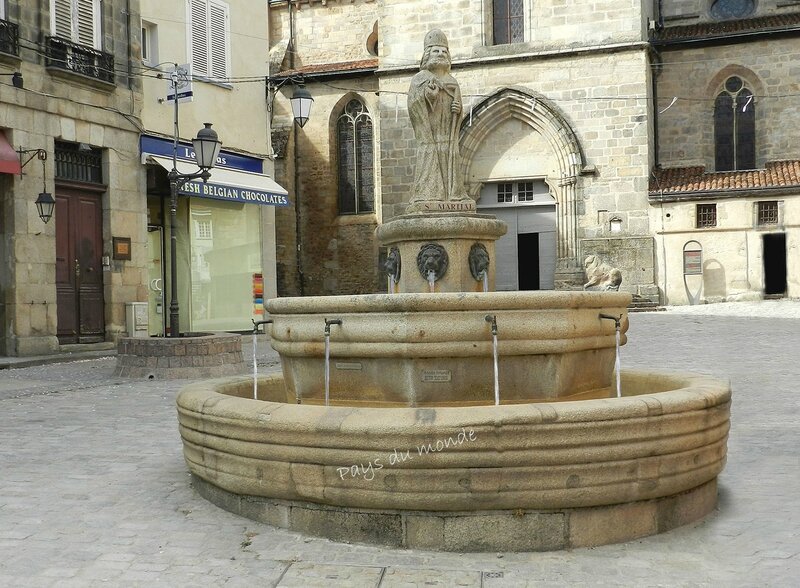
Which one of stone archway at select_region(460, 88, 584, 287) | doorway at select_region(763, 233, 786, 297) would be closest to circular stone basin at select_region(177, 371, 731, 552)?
doorway at select_region(763, 233, 786, 297)

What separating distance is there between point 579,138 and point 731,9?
24.9 ft

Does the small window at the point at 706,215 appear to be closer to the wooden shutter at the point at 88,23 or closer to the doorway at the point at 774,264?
the doorway at the point at 774,264

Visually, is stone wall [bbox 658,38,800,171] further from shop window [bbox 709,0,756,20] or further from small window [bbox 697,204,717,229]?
Answer: small window [bbox 697,204,717,229]

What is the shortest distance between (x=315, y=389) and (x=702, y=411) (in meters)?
2.43

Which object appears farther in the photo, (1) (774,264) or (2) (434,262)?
(1) (774,264)

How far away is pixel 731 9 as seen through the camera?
1164 inches

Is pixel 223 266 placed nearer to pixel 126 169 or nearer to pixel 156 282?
pixel 156 282

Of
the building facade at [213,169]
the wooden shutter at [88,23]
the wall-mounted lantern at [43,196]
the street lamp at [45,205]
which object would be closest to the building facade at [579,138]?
the building facade at [213,169]

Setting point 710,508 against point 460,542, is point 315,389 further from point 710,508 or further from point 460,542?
point 710,508

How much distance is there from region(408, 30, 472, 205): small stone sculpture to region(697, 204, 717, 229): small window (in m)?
18.8

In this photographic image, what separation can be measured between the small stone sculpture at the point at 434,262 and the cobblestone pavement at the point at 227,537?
2701 millimetres

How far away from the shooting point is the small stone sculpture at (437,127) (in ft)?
27.5

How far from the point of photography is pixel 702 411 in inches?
193

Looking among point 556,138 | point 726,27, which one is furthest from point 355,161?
point 726,27
